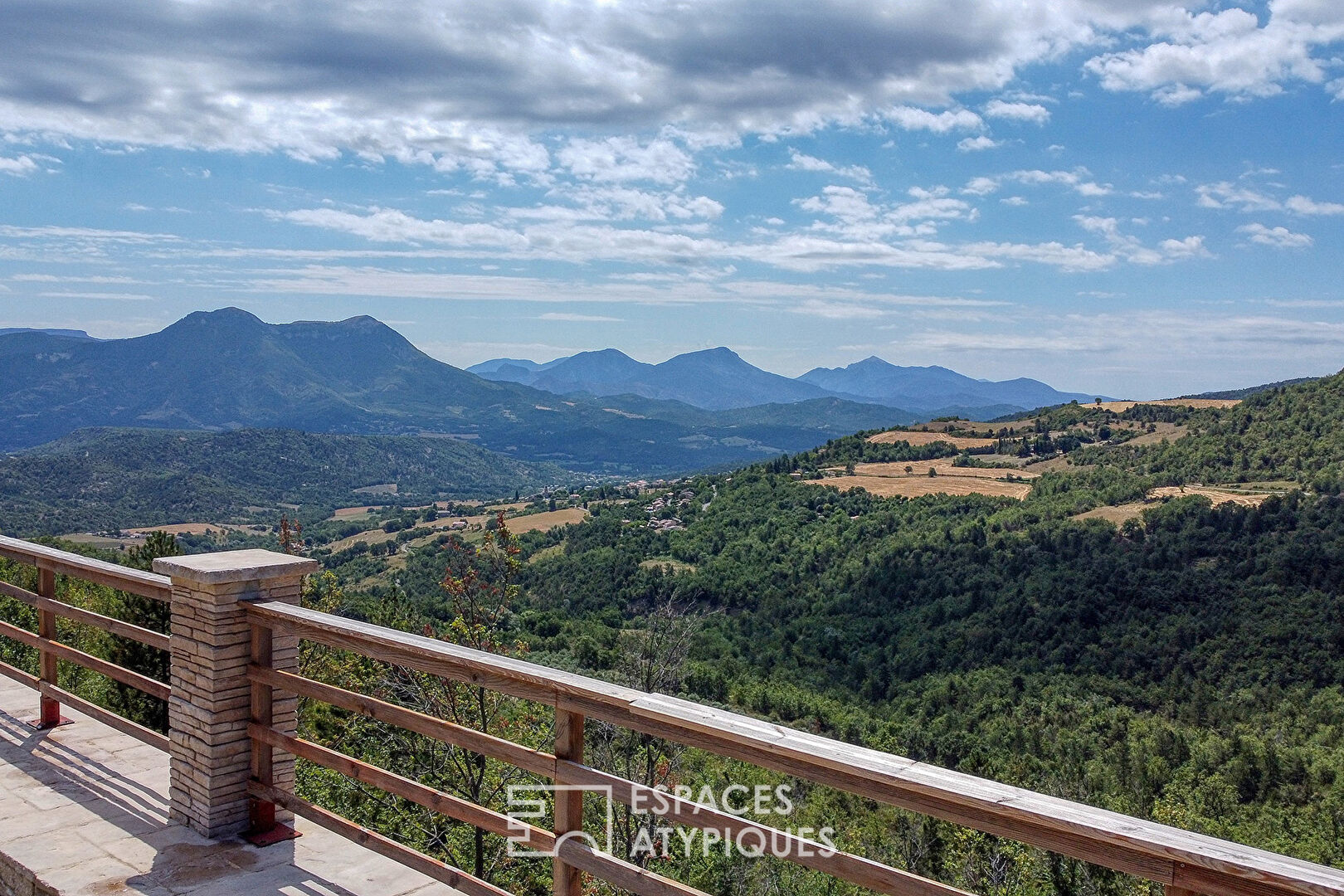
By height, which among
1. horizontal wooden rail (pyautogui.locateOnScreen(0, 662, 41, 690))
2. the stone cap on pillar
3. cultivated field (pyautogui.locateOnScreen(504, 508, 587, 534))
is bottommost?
cultivated field (pyautogui.locateOnScreen(504, 508, 587, 534))

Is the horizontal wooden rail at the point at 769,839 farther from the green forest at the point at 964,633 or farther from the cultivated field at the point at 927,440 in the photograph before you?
the cultivated field at the point at 927,440

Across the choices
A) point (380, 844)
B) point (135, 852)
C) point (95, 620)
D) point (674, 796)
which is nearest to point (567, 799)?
point (674, 796)

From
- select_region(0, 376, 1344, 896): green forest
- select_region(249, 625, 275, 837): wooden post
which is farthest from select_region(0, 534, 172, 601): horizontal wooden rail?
select_region(0, 376, 1344, 896): green forest

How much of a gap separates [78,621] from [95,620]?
411mm

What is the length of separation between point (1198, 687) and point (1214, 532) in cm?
1522

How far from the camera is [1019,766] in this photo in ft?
110

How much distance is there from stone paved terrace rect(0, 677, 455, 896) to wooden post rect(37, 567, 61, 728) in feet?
2.09

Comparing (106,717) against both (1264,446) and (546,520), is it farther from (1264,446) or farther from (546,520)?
(546,520)

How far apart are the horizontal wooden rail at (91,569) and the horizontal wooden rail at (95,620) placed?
17 cm

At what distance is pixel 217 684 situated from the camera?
373 centimetres

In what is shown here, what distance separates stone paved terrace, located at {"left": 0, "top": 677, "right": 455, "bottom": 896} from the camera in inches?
134

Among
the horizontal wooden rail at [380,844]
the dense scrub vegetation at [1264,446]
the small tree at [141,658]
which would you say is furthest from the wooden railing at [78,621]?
the dense scrub vegetation at [1264,446]

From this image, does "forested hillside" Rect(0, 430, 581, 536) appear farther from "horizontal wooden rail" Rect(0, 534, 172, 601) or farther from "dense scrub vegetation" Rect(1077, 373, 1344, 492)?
"dense scrub vegetation" Rect(1077, 373, 1344, 492)

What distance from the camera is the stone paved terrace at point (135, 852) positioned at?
341cm
